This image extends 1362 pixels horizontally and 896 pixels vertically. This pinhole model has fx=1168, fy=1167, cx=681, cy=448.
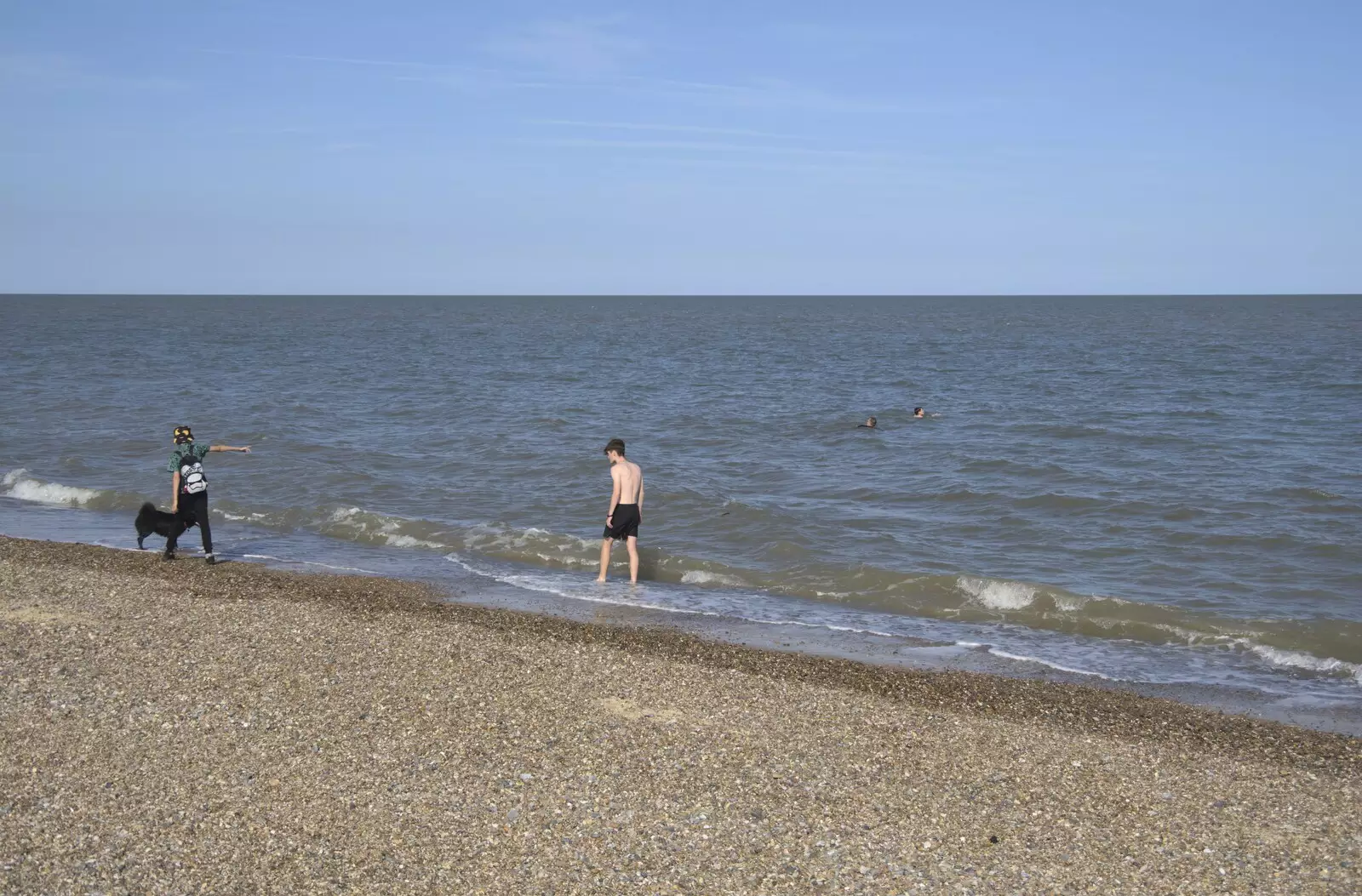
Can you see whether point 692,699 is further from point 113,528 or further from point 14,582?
point 113,528

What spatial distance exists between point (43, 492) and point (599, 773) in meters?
15.8

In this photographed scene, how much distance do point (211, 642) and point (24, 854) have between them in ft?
12.7

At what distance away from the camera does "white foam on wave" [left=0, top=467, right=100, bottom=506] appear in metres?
18.8

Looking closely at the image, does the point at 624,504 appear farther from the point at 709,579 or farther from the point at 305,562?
the point at 305,562

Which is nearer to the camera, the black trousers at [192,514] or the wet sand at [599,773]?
the wet sand at [599,773]

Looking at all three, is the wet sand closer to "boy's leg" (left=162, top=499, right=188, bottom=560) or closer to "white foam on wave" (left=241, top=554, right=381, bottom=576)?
"boy's leg" (left=162, top=499, right=188, bottom=560)

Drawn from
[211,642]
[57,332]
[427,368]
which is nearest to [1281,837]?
[211,642]

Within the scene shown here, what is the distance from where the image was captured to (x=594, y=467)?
70.0 ft

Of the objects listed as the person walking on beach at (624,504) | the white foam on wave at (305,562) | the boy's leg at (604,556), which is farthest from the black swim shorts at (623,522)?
the white foam on wave at (305,562)

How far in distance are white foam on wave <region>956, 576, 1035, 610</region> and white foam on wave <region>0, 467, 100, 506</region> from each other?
45.5 ft

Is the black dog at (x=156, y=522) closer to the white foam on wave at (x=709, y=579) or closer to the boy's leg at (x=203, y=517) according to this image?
the boy's leg at (x=203, y=517)

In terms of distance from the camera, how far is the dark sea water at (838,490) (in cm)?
1248

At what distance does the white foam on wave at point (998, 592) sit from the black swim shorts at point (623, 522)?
12.5ft

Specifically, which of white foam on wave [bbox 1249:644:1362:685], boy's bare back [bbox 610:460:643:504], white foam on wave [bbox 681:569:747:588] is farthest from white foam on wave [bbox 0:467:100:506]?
white foam on wave [bbox 1249:644:1362:685]
